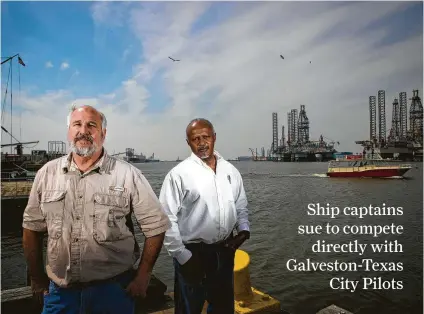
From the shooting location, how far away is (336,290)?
8469mm

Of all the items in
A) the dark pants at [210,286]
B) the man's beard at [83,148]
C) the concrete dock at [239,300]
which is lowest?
the concrete dock at [239,300]

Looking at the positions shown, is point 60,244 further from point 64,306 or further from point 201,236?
point 201,236

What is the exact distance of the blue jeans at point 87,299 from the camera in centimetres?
202

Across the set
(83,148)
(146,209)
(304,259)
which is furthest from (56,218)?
A: (304,259)

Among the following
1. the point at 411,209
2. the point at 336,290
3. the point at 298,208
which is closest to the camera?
the point at 336,290

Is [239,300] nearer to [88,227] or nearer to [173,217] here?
[173,217]

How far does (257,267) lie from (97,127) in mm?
9327

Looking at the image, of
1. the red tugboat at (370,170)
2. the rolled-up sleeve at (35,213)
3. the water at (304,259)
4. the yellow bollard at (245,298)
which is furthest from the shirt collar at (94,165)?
the red tugboat at (370,170)

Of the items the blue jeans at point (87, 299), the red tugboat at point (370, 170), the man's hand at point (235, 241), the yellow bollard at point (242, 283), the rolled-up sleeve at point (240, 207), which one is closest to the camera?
the blue jeans at point (87, 299)

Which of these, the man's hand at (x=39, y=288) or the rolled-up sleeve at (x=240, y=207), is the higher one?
the rolled-up sleeve at (x=240, y=207)

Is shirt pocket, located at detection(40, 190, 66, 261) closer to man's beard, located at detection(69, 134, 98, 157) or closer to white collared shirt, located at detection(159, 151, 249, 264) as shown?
man's beard, located at detection(69, 134, 98, 157)

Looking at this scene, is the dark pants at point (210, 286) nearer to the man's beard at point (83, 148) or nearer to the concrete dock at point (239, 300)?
the concrete dock at point (239, 300)

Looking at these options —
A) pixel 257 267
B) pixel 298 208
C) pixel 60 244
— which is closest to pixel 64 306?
pixel 60 244

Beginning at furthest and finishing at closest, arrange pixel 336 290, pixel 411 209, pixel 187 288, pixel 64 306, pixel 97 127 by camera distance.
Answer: pixel 411 209 → pixel 336 290 → pixel 187 288 → pixel 97 127 → pixel 64 306
